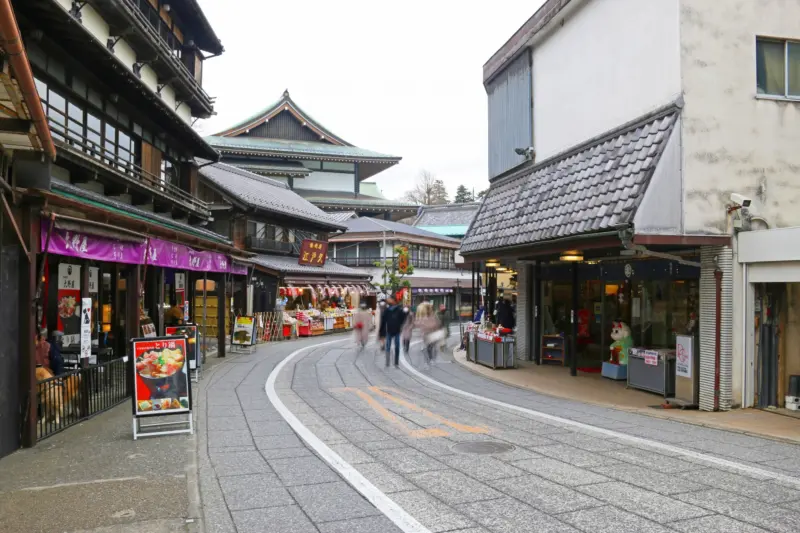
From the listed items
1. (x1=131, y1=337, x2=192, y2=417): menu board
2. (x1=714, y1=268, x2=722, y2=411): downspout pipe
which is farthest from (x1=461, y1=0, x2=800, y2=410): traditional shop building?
(x1=131, y1=337, x2=192, y2=417): menu board

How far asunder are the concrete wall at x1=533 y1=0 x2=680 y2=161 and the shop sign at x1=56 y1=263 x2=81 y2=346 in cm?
1188

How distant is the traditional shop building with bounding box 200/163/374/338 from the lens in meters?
31.3

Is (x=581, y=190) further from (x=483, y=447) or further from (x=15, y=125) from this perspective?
(x=15, y=125)

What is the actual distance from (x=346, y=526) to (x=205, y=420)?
557 cm

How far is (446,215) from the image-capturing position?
6316cm

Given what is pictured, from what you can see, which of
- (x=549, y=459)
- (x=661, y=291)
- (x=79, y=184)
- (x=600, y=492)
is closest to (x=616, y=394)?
(x=661, y=291)

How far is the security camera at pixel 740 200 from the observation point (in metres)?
11.1

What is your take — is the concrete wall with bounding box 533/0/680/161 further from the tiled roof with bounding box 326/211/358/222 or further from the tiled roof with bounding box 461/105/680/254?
the tiled roof with bounding box 326/211/358/222

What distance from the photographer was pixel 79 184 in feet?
47.6

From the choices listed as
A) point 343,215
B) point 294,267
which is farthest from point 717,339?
point 343,215

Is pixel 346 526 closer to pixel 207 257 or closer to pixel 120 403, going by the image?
pixel 120 403

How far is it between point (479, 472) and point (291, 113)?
47.3 metres

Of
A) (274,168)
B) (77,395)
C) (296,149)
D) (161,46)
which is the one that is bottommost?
(77,395)

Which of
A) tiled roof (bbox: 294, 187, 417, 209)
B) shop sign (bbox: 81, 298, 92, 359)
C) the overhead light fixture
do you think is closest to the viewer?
shop sign (bbox: 81, 298, 92, 359)
